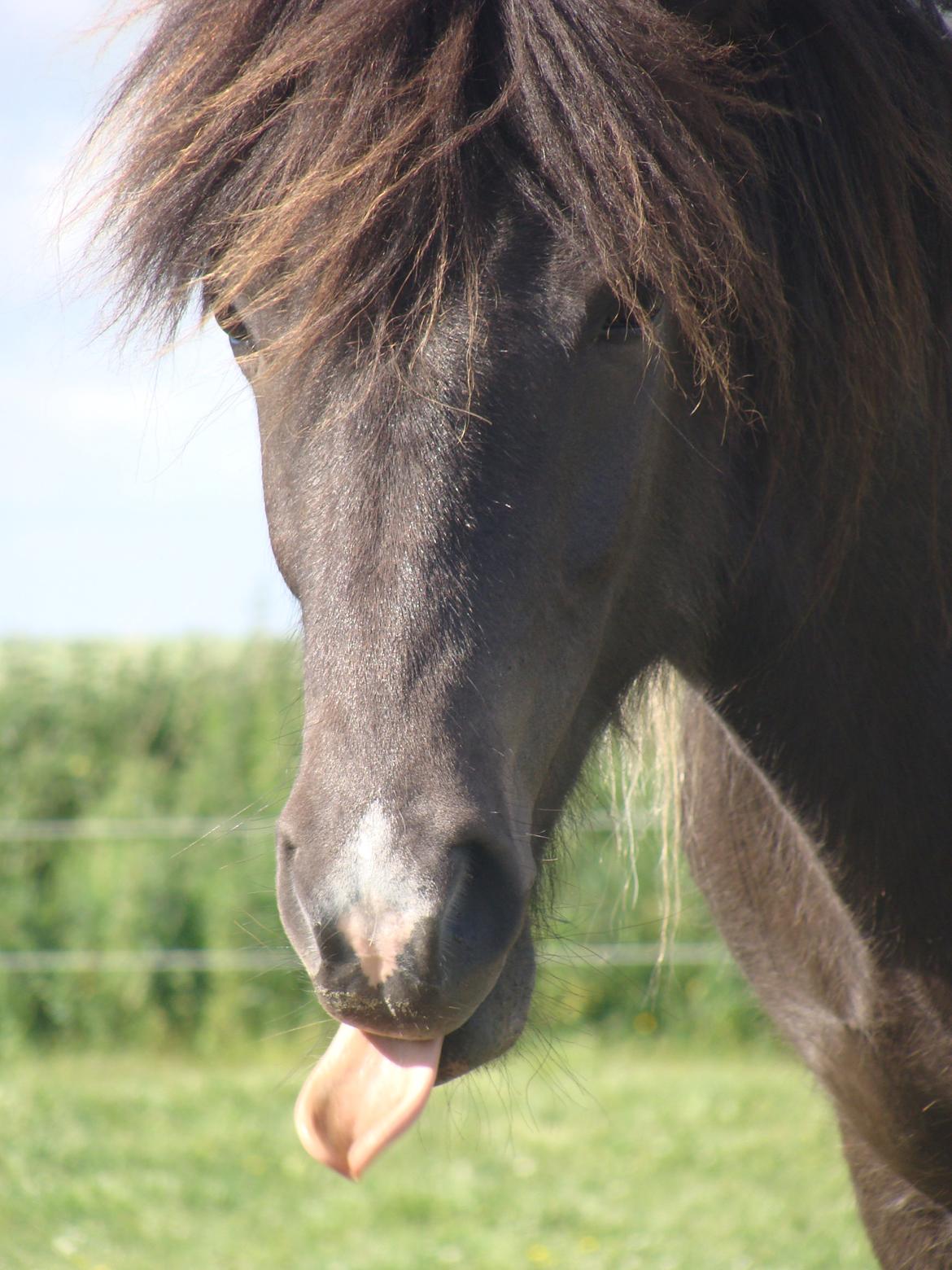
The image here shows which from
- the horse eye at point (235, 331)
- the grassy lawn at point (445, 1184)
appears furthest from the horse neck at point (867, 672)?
the grassy lawn at point (445, 1184)

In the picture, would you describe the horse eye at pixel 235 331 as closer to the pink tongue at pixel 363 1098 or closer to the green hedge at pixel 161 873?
the pink tongue at pixel 363 1098

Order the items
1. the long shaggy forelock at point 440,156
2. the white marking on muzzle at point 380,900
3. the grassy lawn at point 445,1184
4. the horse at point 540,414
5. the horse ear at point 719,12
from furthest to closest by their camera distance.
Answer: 1. the grassy lawn at point 445,1184
2. the horse ear at point 719,12
3. the long shaggy forelock at point 440,156
4. the horse at point 540,414
5. the white marking on muzzle at point 380,900

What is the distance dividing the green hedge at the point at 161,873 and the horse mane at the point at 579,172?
5553mm

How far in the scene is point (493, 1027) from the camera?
1311mm

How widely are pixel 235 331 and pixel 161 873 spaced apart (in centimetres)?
677

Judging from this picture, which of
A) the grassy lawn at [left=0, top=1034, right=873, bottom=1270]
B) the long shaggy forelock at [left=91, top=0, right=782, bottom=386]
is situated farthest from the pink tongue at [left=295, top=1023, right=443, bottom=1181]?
the grassy lawn at [left=0, top=1034, right=873, bottom=1270]

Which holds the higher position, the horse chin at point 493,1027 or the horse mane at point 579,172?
the horse mane at point 579,172

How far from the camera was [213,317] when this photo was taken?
5.55ft

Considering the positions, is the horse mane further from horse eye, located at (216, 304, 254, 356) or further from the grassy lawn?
the grassy lawn

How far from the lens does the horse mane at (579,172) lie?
1392mm

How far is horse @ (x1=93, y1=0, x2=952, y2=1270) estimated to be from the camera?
127 centimetres

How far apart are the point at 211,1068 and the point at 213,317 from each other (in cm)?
657

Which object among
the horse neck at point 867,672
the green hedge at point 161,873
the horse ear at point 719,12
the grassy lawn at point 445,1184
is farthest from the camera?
the green hedge at point 161,873

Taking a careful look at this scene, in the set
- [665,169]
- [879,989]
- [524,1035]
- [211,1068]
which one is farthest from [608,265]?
[211,1068]
